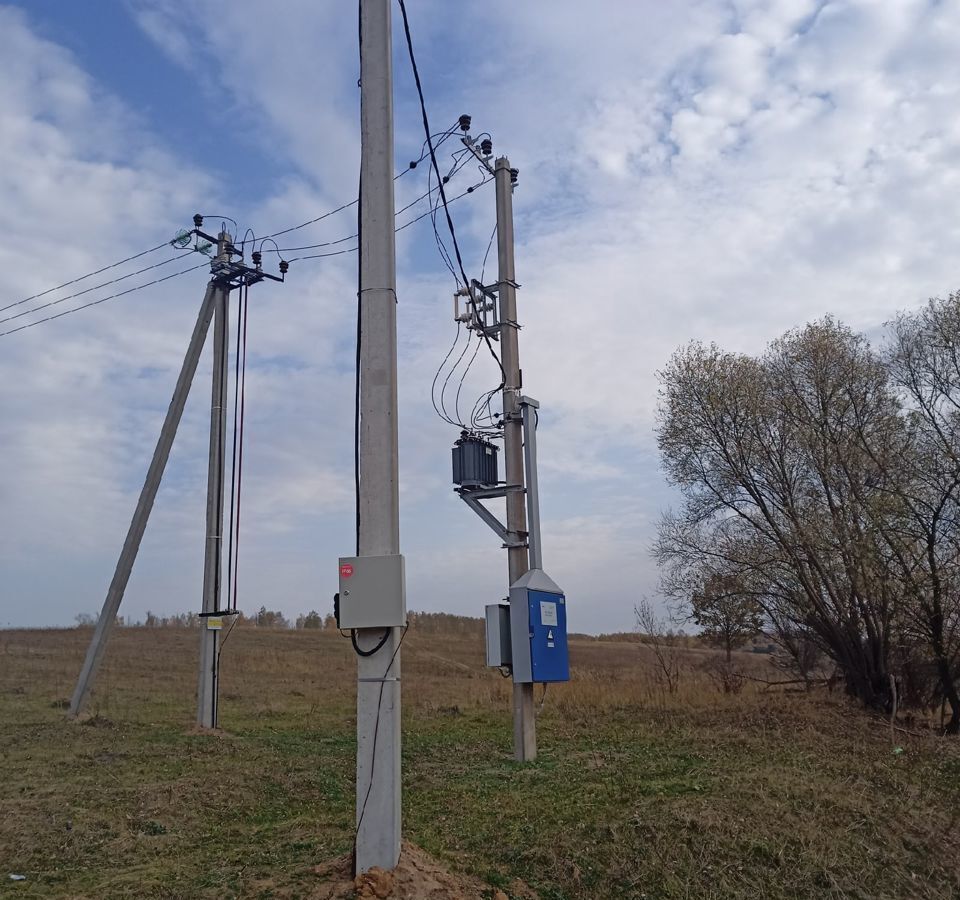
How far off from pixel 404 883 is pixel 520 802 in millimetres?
3084

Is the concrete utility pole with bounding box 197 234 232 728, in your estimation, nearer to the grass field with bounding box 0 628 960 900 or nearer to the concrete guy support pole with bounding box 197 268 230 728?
the concrete guy support pole with bounding box 197 268 230 728

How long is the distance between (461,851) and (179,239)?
39.5 feet

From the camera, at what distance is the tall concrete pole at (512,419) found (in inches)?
407

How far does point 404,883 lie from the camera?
4867 millimetres

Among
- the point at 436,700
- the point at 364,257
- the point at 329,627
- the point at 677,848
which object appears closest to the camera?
the point at 364,257

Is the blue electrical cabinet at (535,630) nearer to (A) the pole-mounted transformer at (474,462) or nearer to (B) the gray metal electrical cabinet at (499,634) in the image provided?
(B) the gray metal electrical cabinet at (499,634)

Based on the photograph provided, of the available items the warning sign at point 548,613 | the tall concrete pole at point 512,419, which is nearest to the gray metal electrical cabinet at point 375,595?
the warning sign at point 548,613

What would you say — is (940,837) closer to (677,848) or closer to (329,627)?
(677,848)

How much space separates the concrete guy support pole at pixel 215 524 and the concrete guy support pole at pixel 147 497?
1.10 feet

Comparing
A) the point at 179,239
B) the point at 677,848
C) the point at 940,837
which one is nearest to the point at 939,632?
the point at 940,837

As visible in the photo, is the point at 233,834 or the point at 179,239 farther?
the point at 179,239

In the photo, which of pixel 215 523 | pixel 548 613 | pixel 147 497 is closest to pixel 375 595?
pixel 548 613

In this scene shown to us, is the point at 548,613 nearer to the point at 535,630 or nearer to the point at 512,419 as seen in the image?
the point at 535,630

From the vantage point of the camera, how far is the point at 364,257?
5766mm
